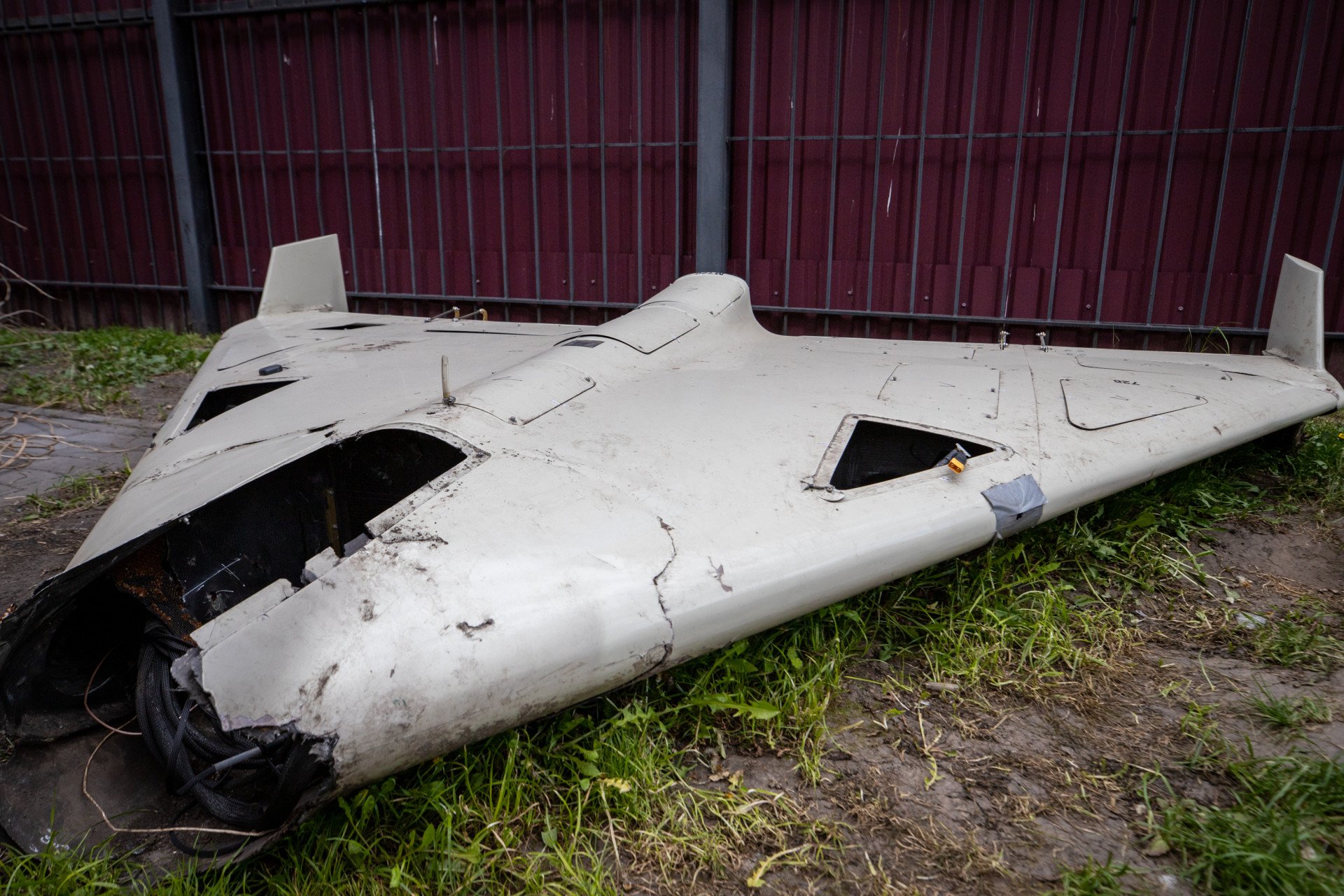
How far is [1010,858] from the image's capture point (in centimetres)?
208

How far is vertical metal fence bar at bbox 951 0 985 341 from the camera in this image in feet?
19.5

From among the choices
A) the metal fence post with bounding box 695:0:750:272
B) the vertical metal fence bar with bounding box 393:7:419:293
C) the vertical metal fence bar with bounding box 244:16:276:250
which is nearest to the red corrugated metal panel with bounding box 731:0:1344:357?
the metal fence post with bounding box 695:0:750:272

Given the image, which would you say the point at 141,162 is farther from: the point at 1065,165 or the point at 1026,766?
the point at 1026,766

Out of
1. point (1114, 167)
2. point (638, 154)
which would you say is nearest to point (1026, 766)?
point (1114, 167)

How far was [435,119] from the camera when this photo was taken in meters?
7.31

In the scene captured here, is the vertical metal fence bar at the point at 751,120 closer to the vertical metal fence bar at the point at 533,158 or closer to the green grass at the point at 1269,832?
the vertical metal fence bar at the point at 533,158

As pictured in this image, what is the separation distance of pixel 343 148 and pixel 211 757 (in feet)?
22.8

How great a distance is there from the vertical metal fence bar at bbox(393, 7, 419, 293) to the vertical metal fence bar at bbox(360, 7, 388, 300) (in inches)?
9.7

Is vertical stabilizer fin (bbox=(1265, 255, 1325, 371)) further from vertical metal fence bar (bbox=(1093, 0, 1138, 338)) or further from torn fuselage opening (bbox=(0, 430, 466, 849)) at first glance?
torn fuselage opening (bbox=(0, 430, 466, 849))

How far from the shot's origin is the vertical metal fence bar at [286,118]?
7723 mm

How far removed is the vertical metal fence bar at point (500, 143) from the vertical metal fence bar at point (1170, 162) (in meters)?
5.08

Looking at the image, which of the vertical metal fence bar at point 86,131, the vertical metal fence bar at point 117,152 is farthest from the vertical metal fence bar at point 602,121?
the vertical metal fence bar at point 86,131

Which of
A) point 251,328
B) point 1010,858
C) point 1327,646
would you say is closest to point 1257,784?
point 1010,858

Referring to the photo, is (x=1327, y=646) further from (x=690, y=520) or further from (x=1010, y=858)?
(x=690, y=520)
